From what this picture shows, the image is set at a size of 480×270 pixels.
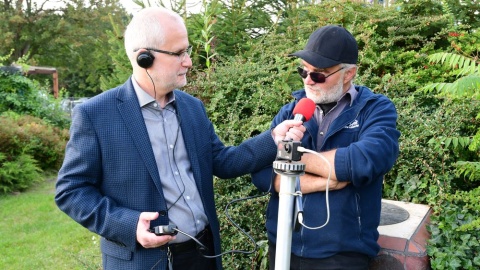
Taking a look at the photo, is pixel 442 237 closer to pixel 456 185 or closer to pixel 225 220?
pixel 456 185

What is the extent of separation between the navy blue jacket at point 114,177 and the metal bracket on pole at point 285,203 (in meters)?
0.81

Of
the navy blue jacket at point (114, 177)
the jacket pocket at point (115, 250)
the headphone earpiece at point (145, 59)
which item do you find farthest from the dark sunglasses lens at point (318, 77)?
the jacket pocket at point (115, 250)

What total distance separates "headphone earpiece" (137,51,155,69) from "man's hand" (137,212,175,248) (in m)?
0.80

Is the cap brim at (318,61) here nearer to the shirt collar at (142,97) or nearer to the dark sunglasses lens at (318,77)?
the dark sunglasses lens at (318,77)

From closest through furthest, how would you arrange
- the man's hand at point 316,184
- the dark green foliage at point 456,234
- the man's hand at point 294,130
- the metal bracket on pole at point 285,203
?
the metal bracket on pole at point 285,203
the man's hand at point 294,130
the man's hand at point 316,184
the dark green foliage at point 456,234

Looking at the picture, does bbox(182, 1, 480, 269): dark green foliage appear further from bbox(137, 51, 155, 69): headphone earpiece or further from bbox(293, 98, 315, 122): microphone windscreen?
bbox(137, 51, 155, 69): headphone earpiece

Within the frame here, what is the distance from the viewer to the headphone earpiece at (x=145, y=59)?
2.65 m

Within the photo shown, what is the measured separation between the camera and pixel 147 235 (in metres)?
2.46

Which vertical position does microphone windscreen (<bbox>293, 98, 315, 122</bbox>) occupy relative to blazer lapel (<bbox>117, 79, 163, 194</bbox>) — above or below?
above

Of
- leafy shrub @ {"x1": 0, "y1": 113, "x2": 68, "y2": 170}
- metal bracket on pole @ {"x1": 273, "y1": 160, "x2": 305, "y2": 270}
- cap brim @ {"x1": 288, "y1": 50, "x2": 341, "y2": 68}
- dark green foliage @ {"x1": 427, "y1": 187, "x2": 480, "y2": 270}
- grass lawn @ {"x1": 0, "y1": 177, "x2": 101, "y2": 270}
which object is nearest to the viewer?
metal bracket on pole @ {"x1": 273, "y1": 160, "x2": 305, "y2": 270}

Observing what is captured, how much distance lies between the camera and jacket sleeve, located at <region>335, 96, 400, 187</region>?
2.59 m

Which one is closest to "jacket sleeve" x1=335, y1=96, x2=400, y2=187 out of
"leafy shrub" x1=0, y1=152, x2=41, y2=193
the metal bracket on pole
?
the metal bracket on pole

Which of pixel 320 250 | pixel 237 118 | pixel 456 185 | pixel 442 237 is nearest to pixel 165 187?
pixel 320 250

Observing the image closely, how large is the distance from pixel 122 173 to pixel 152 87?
0.52 metres
